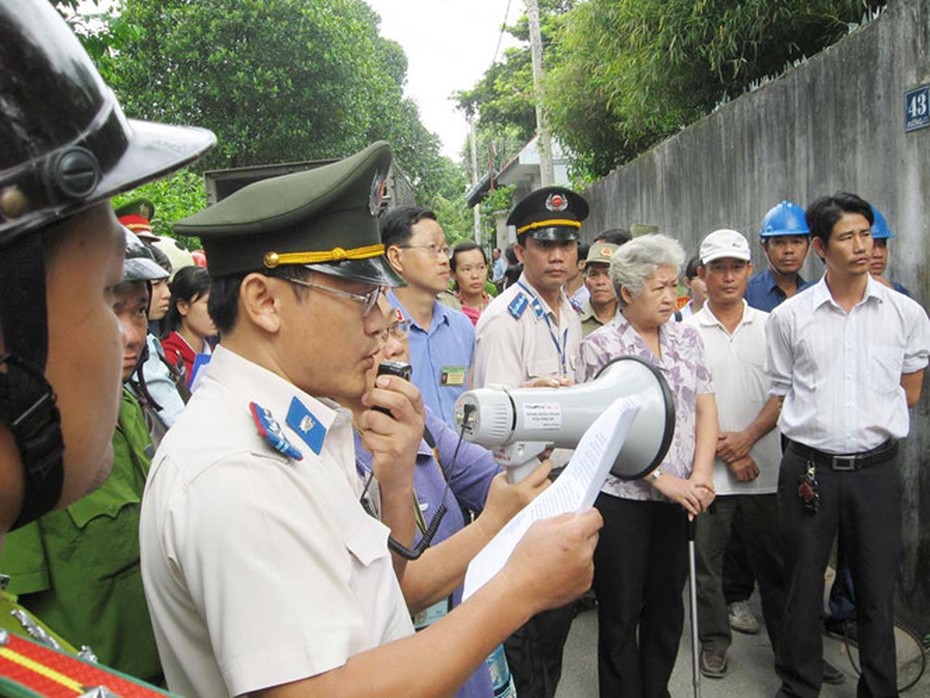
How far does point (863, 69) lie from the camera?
4.77 m

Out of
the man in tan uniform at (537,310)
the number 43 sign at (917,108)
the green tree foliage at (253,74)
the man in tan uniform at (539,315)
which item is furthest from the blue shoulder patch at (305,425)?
the green tree foliage at (253,74)

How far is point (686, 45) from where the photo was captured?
7695mm

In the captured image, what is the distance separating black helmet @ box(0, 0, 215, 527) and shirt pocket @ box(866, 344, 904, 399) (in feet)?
10.6

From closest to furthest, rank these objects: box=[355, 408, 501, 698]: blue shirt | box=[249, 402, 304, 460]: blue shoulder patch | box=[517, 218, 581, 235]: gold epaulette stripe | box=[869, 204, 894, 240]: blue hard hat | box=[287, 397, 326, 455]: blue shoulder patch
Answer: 1. box=[249, 402, 304, 460]: blue shoulder patch
2. box=[287, 397, 326, 455]: blue shoulder patch
3. box=[355, 408, 501, 698]: blue shirt
4. box=[869, 204, 894, 240]: blue hard hat
5. box=[517, 218, 581, 235]: gold epaulette stripe

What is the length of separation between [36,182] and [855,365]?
130 inches

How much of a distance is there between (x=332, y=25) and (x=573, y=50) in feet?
30.1

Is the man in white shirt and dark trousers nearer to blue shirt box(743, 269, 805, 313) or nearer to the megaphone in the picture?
the megaphone

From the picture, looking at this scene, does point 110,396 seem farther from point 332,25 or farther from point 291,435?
point 332,25

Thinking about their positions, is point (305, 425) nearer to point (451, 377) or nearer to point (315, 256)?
point (315, 256)

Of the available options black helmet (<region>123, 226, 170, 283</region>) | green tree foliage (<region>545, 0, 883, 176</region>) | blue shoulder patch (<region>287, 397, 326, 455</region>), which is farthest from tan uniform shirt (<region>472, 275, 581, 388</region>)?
green tree foliage (<region>545, 0, 883, 176</region>)

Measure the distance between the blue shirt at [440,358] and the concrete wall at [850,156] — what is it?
229cm

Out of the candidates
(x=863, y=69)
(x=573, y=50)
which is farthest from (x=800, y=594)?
(x=573, y=50)

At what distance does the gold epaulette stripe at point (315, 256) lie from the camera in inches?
58.7

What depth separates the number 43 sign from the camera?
3.95m
